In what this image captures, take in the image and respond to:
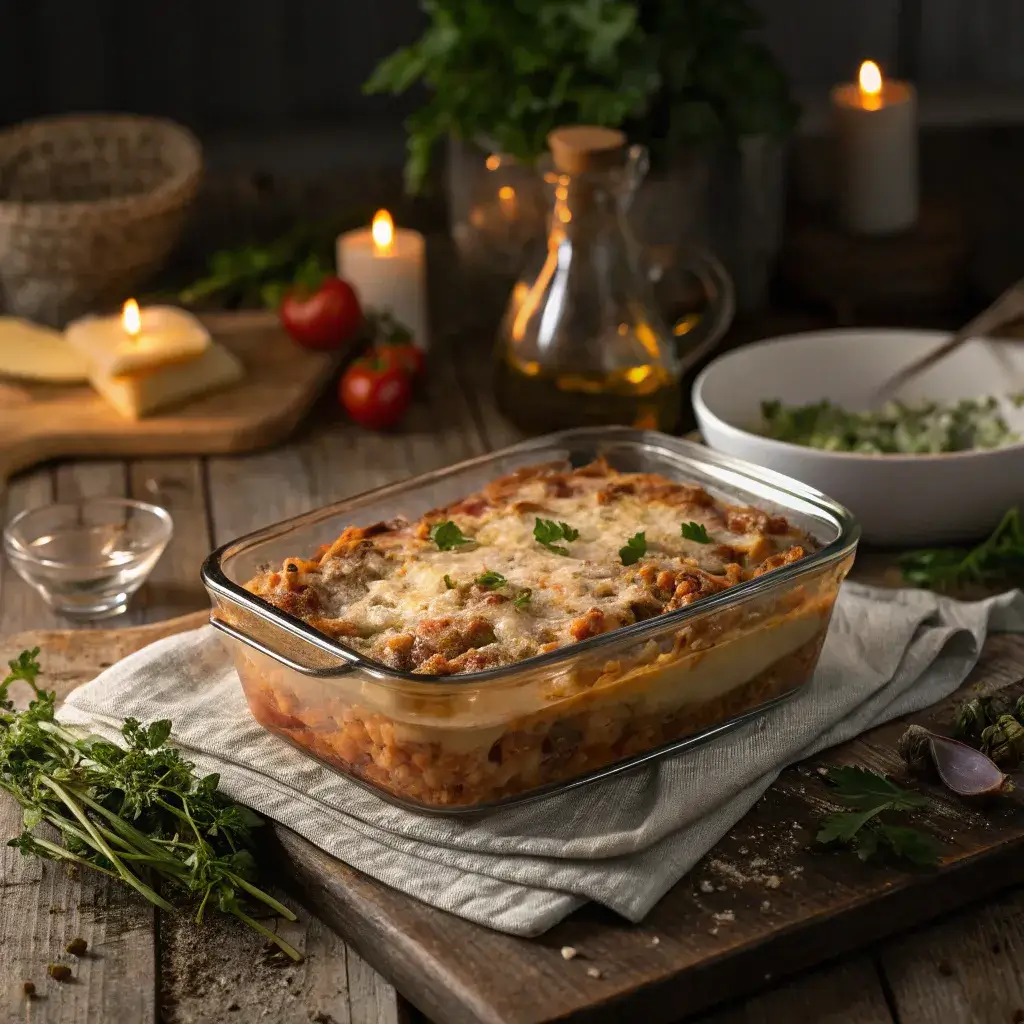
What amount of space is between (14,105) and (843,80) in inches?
80.5

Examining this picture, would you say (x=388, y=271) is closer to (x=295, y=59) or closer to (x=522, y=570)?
(x=295, y=59)

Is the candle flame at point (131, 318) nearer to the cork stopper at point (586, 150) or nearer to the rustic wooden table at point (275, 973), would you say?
the cork stopper at point (586, 150)

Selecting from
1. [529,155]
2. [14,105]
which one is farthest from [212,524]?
[14,105]

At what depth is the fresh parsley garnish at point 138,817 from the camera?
5.67 feet

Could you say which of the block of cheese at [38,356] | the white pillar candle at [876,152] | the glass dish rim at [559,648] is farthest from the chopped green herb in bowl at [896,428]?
the block of cheese at [38,356]

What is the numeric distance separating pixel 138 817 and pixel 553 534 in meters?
0.59

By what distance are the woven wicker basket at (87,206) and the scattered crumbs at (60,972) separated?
1.97 meters

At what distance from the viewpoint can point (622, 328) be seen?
2.81 m

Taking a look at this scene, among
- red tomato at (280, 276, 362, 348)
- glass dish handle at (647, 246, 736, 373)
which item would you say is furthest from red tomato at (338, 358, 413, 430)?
glass dish handle at (647, 246, 736, 373)

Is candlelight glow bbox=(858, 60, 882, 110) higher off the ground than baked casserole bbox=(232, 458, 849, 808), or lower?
higher

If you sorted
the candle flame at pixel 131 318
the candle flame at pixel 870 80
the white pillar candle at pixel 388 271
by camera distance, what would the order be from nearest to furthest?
the candle flame at pixel 131 318 → the white pillar candle at pixel 388 271 → the candle flame at pixel 870 80

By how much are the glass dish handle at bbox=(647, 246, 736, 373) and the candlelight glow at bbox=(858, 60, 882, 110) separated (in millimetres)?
845

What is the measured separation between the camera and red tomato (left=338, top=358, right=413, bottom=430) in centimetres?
310

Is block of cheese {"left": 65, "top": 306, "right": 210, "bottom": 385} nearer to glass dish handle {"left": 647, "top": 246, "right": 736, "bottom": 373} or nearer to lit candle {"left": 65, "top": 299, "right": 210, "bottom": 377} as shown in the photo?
lit candle {"left": 65, "top": 299, "right": 210, "bottom": 377}
